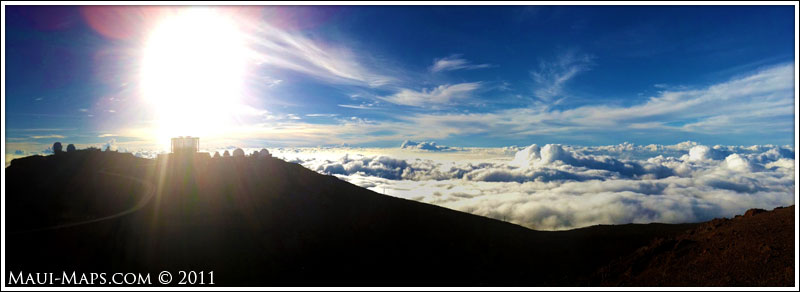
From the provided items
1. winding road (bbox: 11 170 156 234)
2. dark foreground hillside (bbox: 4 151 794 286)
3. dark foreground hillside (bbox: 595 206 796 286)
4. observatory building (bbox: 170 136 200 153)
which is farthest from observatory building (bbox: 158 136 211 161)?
dark foreground hillside (bbox: 595 206 796 286)

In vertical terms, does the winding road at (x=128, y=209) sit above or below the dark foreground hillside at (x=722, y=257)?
above

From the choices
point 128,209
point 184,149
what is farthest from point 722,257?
point 184,149

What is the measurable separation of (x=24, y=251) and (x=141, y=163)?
23.5 meters

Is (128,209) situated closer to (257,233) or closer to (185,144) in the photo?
(185,144)

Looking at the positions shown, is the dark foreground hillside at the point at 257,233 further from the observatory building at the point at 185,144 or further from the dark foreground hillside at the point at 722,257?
the observatory building at the point at 185,144

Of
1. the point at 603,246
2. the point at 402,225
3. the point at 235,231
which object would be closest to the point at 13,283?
the point at 235,231

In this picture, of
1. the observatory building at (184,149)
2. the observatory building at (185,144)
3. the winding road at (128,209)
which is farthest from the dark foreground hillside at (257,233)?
the observatory building at (185,144)

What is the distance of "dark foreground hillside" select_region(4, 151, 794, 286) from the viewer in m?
35.6

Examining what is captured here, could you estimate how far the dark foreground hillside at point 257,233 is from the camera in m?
35.6

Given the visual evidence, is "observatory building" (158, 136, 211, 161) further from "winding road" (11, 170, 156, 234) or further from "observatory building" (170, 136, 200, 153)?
"winding road" (11, 170, 156, 234)

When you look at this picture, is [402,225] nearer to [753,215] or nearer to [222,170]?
[222,170]

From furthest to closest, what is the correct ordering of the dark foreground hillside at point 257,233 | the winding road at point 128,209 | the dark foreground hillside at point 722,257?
the dark foreground hillside at point 257,233, the winding road at point 128,209, the dark foreground hillside at point 722,257

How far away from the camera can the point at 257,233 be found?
4222 centimetres

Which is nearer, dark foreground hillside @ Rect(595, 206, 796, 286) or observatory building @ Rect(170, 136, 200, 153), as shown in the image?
dark foreground hillside @ Rect(595, 206, 796, 286)
